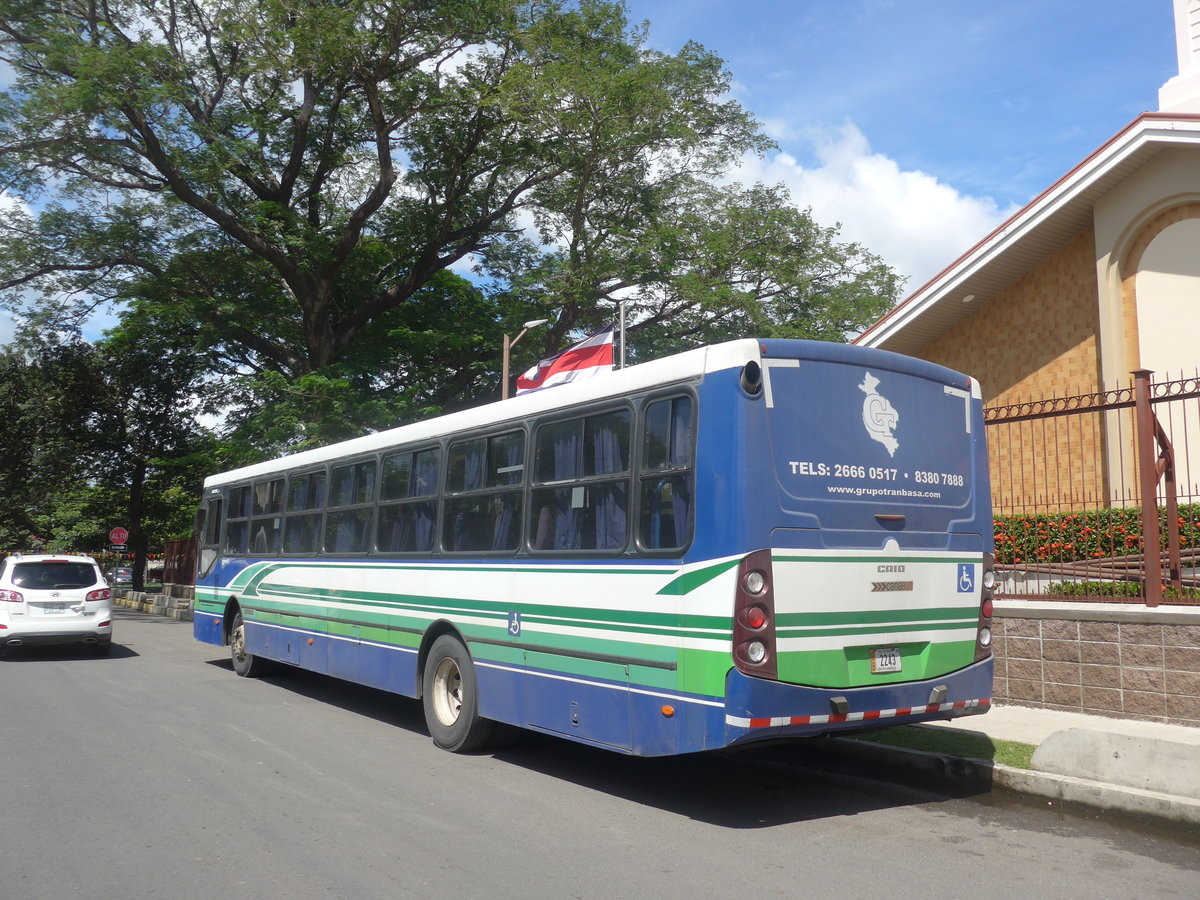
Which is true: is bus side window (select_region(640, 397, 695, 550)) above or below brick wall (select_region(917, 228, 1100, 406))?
below

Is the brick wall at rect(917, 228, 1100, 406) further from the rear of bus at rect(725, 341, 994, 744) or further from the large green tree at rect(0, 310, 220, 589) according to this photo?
the large green tree at rect(0, 310, 220, 589)

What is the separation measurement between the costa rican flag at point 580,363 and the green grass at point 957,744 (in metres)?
10.4

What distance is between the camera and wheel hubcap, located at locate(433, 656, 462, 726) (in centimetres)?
898

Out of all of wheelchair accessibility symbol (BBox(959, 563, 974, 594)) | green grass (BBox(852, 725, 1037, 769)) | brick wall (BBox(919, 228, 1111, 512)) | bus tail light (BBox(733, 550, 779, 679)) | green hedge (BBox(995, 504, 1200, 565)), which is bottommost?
green grass (BBox(852, 725, 1037, 769))

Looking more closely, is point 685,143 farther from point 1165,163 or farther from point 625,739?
point 625,739

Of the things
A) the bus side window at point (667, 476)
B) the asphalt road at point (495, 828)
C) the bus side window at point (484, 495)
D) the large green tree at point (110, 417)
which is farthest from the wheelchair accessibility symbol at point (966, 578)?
the large green tree at point (110, 417)

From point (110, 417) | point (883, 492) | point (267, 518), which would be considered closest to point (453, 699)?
point (883, 492)

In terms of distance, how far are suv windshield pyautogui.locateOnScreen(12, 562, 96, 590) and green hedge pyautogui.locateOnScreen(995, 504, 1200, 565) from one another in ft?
45.1

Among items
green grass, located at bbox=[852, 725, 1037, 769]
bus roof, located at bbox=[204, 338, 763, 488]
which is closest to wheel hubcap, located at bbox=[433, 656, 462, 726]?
bus roof, located at bbox=[204, 338, 763, 488]

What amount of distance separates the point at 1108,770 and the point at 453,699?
5209mm

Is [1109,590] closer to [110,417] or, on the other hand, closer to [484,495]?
[484,495]

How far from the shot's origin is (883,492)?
6.77 metres

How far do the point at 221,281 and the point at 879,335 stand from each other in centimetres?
2010

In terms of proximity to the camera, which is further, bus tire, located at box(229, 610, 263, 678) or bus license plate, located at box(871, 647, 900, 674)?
bus tire, located at box(229, 610, 263, 678)
